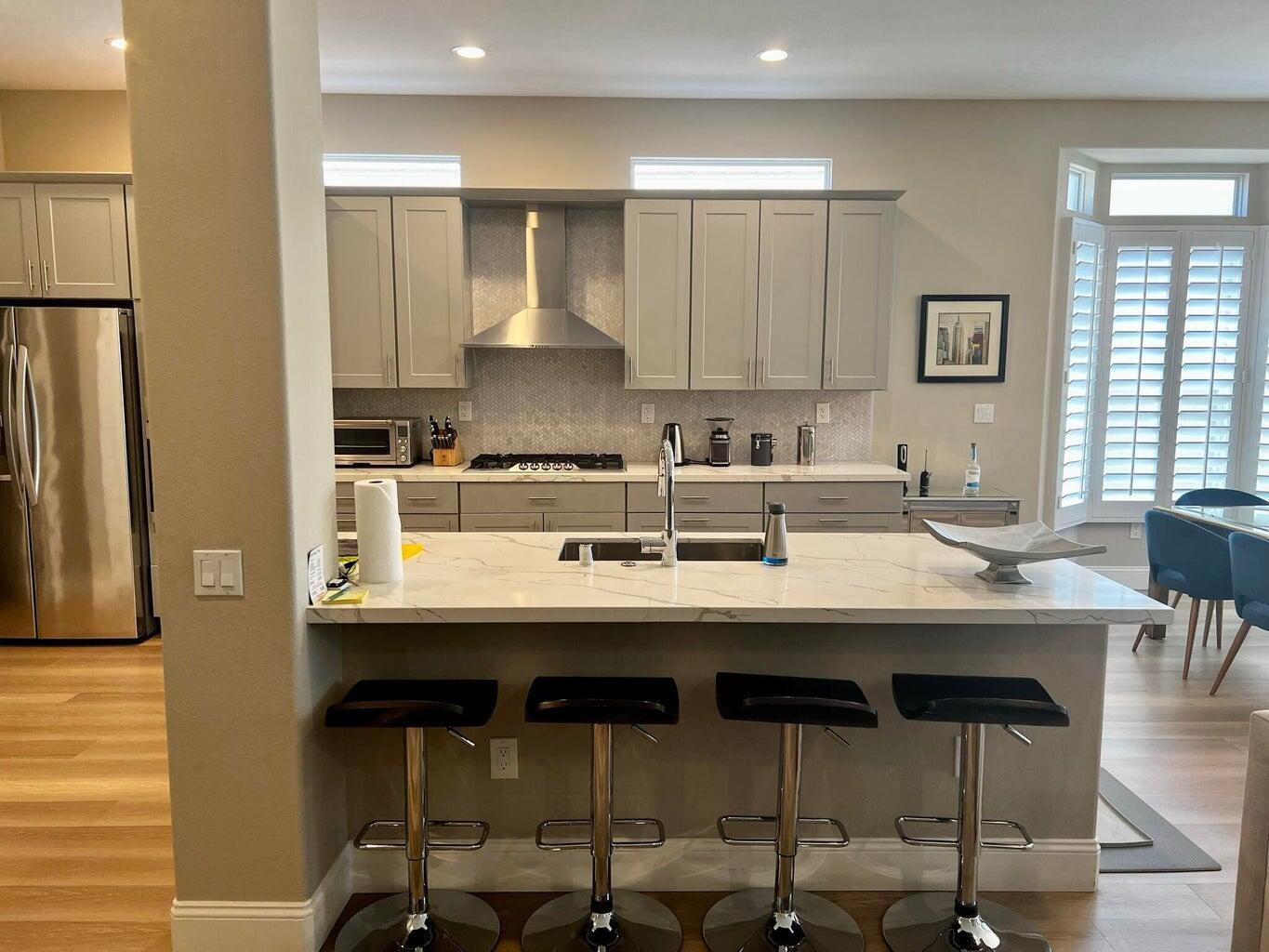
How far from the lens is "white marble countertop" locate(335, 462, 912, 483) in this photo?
449cm

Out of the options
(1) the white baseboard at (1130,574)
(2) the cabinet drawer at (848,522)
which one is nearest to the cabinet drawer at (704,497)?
(2) the cabinet drawer at (848,522)

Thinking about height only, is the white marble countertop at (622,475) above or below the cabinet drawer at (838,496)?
above

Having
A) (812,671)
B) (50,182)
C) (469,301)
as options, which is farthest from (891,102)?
(50,182)

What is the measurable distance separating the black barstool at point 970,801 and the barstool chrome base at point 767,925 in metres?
0.12

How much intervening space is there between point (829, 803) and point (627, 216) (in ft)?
10.5

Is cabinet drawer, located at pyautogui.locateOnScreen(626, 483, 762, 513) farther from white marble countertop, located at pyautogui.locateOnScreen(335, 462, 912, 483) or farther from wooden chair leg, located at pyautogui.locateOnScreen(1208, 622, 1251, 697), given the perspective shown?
wooden chair leg, located at pyautogui.locateOnScreen(1208, 622, 1251, 697)

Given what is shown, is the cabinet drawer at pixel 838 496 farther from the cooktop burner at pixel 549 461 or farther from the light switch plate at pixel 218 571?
the light switch plate at pixel 218 571

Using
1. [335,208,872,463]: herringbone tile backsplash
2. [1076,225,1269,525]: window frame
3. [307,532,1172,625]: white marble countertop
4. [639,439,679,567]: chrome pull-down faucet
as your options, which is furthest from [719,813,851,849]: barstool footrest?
[1076,225,1269,525]: window frame

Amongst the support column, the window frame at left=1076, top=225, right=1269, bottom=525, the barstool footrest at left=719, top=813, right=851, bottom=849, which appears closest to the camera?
the support column

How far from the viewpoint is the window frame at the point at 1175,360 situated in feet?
17.6

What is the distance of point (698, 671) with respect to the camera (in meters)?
2.44

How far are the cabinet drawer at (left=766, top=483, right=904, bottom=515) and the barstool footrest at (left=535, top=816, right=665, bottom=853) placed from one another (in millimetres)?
2394

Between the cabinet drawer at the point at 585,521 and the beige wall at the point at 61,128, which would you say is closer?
the cabinet drawer at the point at 585,521

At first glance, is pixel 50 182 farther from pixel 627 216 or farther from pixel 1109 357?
pixel 1109 357
